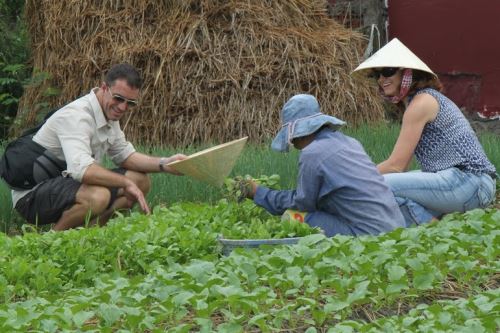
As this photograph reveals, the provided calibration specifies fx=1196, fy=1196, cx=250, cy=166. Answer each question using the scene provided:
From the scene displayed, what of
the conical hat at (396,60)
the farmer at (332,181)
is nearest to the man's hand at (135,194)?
the farmer at (332,181)

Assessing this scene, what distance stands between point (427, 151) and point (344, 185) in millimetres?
1217

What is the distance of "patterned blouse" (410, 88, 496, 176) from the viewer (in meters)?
6.92

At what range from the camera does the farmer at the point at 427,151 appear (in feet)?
22.3

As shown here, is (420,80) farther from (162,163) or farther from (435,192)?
(162,163)

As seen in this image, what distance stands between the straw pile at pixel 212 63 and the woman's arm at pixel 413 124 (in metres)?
3.80

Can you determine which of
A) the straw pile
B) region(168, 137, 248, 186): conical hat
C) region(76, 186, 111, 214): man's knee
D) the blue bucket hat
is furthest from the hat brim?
the straw pile

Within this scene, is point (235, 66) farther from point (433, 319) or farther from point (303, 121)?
point (433, 319)

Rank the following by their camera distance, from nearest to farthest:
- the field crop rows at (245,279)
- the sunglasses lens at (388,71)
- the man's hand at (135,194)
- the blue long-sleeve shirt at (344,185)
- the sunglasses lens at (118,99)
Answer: the field crop rows at (245,279) → the blue long-sleeve shirt at (344,185) → the man's hand at (135,194) → the sunglasses lens at (118,99) → the sunglasses lens at (388,71)

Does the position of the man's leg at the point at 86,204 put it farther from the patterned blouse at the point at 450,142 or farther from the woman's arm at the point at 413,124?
the patterned blouse at the point at 450,142

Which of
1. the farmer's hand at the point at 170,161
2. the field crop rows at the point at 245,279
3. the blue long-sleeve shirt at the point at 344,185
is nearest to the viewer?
the field crop rows at the point at 245,279

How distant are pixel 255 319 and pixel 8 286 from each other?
1372 mm

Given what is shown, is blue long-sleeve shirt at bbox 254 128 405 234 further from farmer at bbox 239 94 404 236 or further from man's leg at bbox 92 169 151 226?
man's leg at bbox 92 169 151 226

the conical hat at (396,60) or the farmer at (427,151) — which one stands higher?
the conical hat at (396,60)

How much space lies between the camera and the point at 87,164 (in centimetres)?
673
